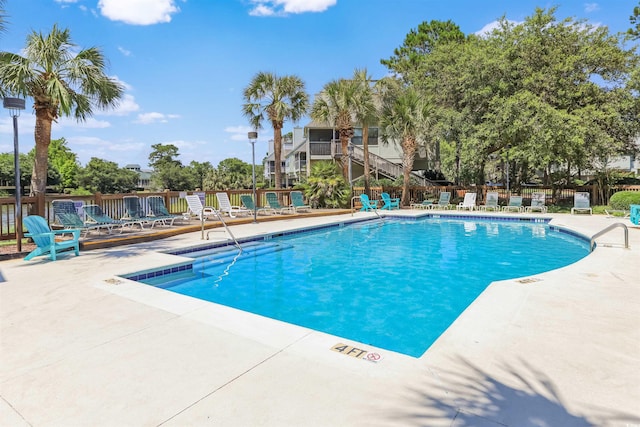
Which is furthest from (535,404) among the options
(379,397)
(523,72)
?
(523,72)

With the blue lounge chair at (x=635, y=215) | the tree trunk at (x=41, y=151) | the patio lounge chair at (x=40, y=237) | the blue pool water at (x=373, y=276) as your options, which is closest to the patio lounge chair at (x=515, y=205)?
the blue pool water at (x=373, y=276)

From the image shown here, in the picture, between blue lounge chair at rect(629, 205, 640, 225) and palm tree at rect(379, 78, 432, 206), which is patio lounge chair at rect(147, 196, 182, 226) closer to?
palm tree at rect(379, 78, 432, 206)

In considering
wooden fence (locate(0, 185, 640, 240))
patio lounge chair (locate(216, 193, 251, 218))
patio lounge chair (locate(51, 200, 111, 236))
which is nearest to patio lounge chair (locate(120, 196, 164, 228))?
wooden fence (locate(0, 185, 640, 240))

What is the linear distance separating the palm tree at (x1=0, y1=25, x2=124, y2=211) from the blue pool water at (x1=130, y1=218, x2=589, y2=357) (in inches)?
176

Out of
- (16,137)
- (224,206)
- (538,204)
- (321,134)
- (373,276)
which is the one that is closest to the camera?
(373,276)

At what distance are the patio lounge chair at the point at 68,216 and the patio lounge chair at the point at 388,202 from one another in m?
13.3

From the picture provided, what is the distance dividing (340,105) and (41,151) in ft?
42.8

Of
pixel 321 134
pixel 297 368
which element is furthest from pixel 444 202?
pixel 297 368

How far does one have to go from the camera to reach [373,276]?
6.83m

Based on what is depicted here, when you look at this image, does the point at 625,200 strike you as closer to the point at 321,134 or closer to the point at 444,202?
the point at 444,202

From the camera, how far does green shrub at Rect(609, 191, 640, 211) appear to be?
15.1 meters

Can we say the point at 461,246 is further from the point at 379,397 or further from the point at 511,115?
the point at 511,115

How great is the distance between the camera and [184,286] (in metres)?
6.19

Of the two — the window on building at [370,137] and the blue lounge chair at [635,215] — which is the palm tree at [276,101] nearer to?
the window on building at [370,137]
